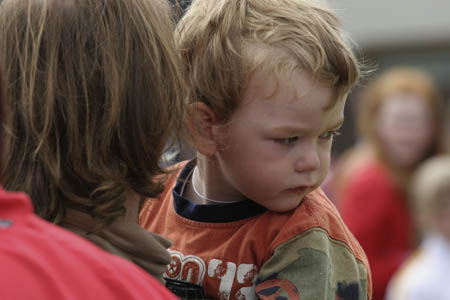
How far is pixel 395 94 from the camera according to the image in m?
6.40

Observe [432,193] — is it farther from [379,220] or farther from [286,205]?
[286,205]

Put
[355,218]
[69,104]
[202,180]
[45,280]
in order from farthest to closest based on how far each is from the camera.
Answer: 1. [355,218]
2. [202,180]
3. [69,104]
4. [45,280]

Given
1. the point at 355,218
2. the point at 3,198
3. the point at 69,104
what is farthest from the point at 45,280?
the point at 355,218

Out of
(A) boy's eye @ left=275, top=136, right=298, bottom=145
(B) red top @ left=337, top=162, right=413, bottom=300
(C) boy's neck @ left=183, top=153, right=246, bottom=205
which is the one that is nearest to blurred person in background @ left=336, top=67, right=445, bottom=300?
(B) red top @ left=337, top=162, right=413, bottom=300

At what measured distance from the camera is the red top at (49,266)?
1226 millimetres

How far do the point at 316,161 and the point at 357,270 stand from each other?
0.98 feet

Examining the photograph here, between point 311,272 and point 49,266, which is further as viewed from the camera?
point 311,272

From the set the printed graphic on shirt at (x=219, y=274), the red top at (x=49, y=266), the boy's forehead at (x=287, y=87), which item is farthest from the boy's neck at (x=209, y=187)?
the red top at (x=49, y=266)

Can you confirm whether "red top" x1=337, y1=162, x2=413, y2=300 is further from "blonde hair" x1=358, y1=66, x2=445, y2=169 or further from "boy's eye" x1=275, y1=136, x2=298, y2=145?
"boy's eye" x1=275, y1=136, x2=298, y2=145

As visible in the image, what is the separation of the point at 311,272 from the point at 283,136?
0.35 metres

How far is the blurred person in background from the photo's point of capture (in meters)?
5.76

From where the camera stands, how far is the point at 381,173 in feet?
19.6

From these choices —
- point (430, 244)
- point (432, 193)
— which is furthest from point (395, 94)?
point (430, 244)

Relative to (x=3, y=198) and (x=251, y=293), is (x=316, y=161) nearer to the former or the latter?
(x=251, y=293)
